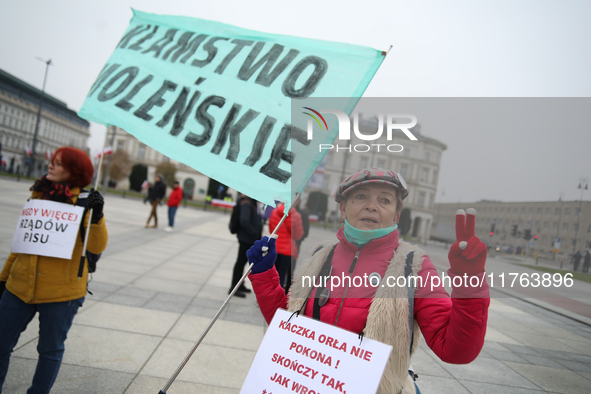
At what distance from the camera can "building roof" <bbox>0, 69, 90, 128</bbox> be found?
2065 inches

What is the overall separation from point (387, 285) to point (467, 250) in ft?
1.12

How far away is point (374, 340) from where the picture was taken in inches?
52.6

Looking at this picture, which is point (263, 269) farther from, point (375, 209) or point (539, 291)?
point (539, 291)

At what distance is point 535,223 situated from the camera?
68.3 inches

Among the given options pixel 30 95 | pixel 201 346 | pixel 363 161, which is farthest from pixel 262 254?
pixel 30 95

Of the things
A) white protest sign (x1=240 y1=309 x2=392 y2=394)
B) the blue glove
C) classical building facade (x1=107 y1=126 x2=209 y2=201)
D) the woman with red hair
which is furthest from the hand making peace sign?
classical building facade (x1=107 y1=126 x2=209 y2=201)

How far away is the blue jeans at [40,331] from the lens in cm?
220

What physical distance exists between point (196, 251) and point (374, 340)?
29.9 ft

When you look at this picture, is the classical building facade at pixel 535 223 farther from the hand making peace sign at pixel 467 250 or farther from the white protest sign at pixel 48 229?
the white protest sign at pixel 48 229

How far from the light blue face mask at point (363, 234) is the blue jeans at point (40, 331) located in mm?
1852

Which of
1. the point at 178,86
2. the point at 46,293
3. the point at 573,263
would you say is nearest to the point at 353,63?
the point at 178,86

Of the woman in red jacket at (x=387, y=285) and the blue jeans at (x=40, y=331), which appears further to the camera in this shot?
the blue jeans at (x=40, y=331)

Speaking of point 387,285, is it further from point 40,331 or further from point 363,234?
point 40,331

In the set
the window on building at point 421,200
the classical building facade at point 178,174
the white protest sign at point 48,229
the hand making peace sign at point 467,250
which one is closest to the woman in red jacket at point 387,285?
the hand making peace sign at point 467,250
